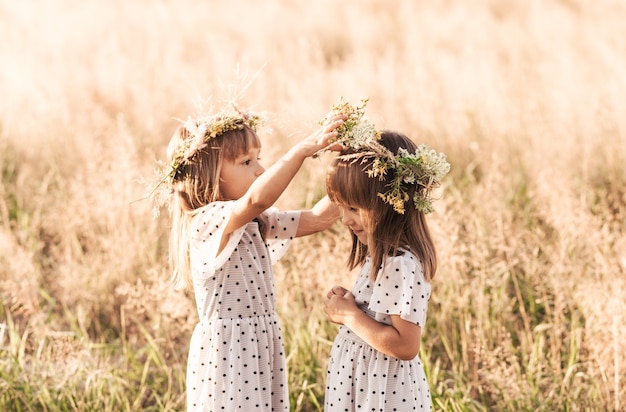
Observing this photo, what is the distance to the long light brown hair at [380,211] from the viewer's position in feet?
8.46

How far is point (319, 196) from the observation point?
A: 5.37 meters

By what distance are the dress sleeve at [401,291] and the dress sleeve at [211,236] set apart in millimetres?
507

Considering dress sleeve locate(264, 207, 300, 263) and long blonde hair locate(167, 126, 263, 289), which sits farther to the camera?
dress sleeve locate(264, 207, 300, 263)

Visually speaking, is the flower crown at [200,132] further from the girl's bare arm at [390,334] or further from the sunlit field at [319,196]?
the girl's bare arm at [390,334]

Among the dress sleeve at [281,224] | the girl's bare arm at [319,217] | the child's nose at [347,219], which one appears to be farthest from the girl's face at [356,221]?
the dress sleeve at [281,224]

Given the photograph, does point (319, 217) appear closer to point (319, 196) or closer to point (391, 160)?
point (391, 160)

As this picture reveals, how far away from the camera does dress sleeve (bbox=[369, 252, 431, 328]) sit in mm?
2547

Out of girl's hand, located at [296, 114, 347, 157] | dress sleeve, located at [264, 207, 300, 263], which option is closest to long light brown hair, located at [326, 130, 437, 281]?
girl's hand, located at [296, 114, 347, 157]

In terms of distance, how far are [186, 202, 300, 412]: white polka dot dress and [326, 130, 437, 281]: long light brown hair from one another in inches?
16.0

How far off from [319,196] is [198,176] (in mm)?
2521


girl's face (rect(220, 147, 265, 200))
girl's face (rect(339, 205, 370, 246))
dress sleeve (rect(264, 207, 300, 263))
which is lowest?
girl's face (rect(339, 205, 370, 246))

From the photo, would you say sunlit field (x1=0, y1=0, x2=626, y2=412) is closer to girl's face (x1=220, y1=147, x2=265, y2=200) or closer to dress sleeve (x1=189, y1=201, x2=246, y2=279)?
girl's face (x1=220, y1=147, x2=265, y2=200)

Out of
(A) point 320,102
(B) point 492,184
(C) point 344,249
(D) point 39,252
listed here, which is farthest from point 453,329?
(A) point 320,102

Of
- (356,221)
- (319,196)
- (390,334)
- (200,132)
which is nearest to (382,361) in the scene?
(390,334)
